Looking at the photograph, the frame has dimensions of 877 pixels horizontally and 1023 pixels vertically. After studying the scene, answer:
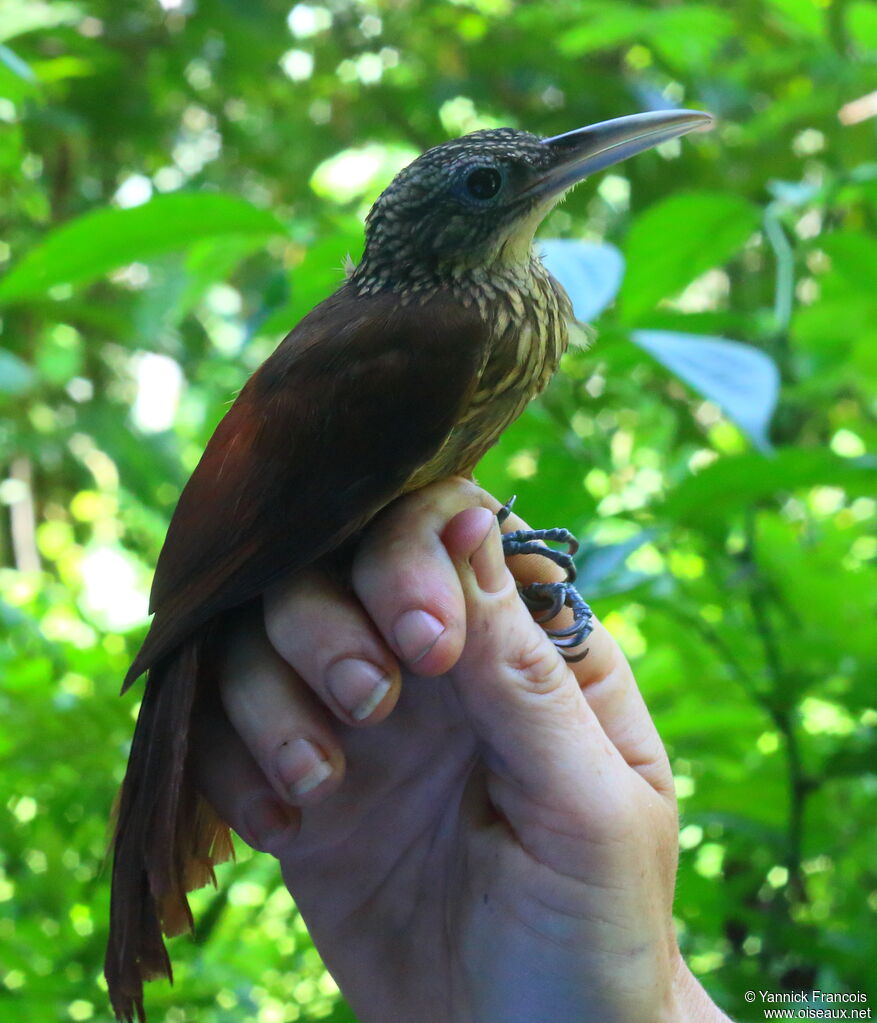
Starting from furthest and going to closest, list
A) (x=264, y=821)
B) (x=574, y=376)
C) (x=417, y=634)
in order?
(x=574, y=376)
(x=264, y=821)
(x=417, y=634)

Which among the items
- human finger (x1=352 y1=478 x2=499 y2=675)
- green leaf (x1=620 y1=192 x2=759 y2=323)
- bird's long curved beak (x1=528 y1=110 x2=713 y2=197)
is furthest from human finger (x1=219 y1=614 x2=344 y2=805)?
green leaf (x1=620 y1=192 x2=759 y2=323)

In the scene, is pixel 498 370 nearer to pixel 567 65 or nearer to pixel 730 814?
pixel 730 814

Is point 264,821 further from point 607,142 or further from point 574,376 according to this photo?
point 574,376

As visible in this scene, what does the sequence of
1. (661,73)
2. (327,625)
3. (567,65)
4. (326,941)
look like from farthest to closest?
(661,73) → (567,65) → (326,941) → (327,625)

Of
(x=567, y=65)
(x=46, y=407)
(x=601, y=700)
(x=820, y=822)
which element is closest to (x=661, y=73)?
(x=567, y=65)

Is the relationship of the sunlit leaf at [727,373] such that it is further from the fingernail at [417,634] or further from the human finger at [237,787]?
the human finger at [237,787]

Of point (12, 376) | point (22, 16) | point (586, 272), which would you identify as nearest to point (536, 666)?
point (586, 272)
